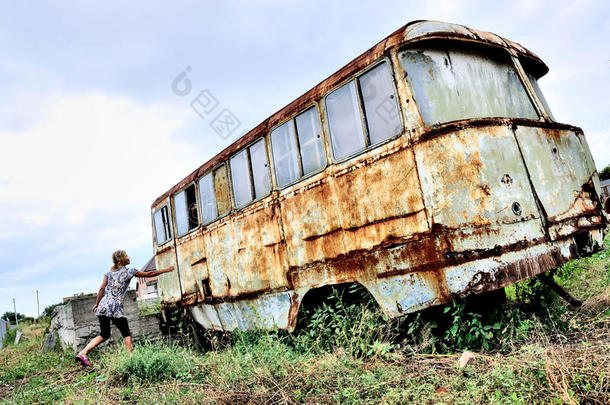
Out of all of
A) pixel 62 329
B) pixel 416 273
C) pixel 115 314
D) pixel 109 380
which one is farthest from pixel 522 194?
pixel 62 329

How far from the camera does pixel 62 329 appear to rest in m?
9.26

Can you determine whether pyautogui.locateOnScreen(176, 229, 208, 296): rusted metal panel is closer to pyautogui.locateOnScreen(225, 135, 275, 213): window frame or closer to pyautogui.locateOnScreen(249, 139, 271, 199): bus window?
pyautogui.locateOnScreen(225, 135, 275, 213): window frame

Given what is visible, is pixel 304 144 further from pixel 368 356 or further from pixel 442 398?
pixel 442 398

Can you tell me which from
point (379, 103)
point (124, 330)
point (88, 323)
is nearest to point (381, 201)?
point (379, 103)

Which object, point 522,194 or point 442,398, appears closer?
point 442,398

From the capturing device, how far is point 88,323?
7977 millimetres

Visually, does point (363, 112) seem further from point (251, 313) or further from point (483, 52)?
point (251, 313)

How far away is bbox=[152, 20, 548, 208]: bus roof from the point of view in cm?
379

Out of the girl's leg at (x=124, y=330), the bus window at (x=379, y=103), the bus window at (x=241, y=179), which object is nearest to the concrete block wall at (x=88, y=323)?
the girl's leg at (x=124, y=330)

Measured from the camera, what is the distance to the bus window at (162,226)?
8.30m

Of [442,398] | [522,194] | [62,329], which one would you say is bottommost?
[442,398]

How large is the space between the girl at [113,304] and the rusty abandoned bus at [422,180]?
7.63ft

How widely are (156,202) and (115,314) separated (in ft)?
9.92

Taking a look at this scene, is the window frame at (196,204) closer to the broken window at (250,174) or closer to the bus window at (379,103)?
the broken window at (250,174)
